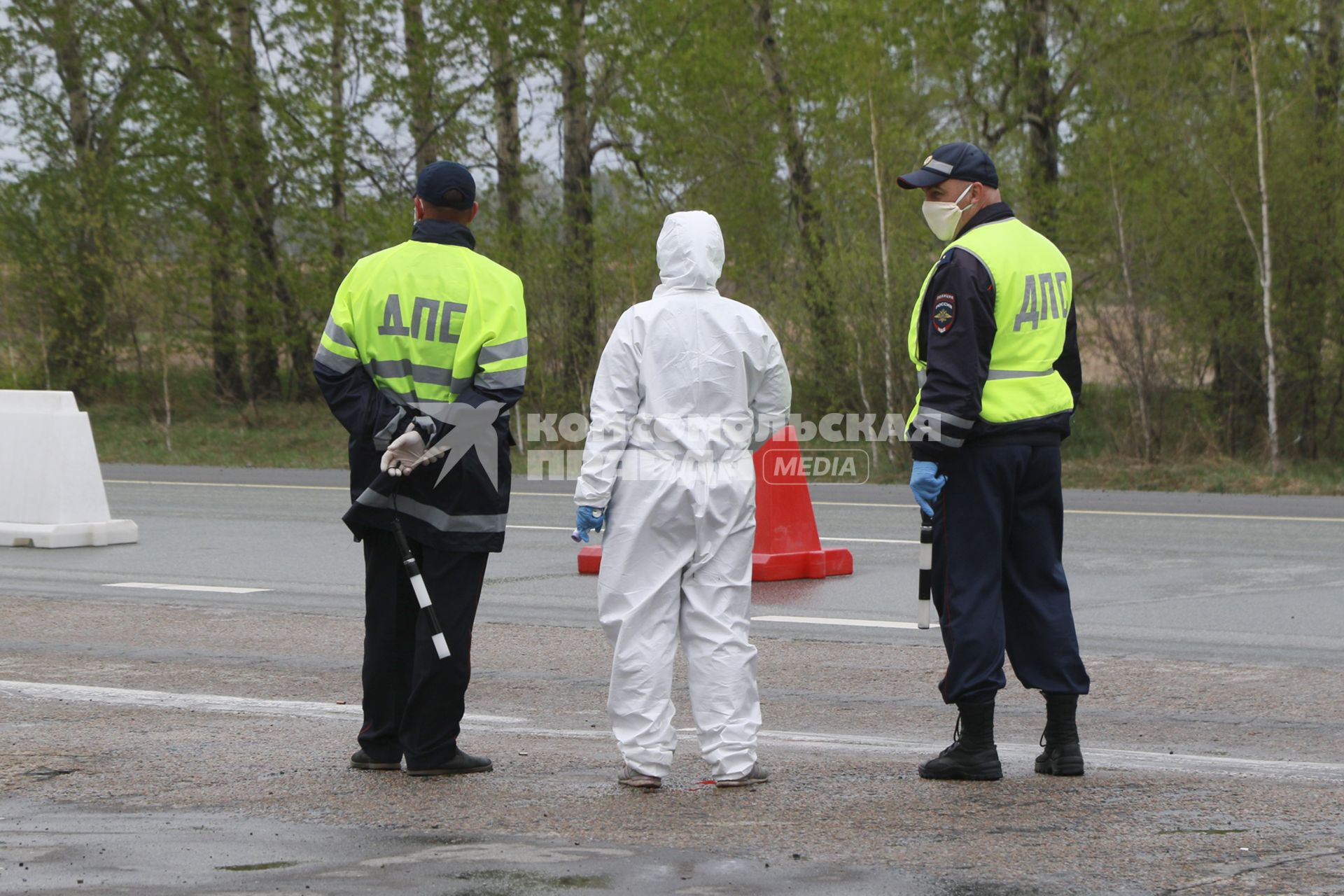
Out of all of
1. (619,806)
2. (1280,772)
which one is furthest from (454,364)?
(1280,772)

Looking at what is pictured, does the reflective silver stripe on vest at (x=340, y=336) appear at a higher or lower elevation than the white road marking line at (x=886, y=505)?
higher

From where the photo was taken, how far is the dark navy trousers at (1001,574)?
511cm

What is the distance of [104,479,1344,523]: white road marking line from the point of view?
13.6 m

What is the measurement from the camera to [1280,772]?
529 centimetres

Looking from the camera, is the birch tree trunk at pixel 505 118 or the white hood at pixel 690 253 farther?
the birch tree trunk at pixel 505 118

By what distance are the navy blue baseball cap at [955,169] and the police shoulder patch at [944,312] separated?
15.7 inches

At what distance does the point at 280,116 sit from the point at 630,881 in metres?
23.7

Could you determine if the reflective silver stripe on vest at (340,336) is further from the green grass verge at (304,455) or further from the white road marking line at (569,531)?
the green grass verge at (304,455)

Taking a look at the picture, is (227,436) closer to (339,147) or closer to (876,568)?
(339,147)

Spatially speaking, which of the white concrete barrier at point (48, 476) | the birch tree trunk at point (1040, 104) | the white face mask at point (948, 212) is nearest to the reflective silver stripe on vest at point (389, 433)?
the white face mask at point (948, 212)

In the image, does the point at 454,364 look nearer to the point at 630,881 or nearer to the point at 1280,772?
the point at 630,881

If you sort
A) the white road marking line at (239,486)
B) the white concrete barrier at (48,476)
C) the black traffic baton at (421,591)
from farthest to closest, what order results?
the white road marking line at (239,486)
the white concrete barrier at (48,476)
the black traffic baton at (421,591)

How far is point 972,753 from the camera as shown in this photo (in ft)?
16.7

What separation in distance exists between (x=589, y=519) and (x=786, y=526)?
5285 mm
